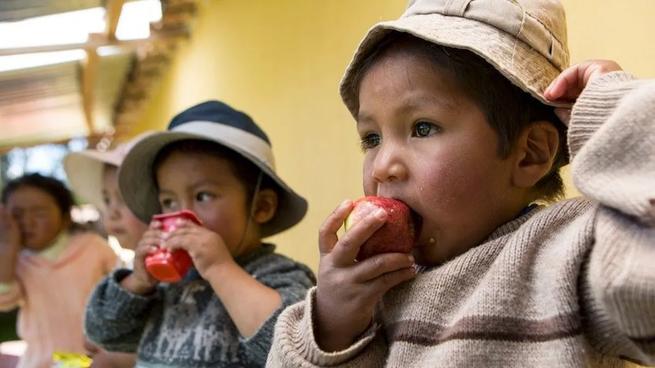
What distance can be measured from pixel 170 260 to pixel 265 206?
0.95 ft

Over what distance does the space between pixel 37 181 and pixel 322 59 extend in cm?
152

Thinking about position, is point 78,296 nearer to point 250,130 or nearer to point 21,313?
point 21,313

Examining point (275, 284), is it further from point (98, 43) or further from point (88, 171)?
point (98, 43)

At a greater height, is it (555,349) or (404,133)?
(404,133)

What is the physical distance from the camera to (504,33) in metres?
0.92

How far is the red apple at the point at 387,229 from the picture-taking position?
87cm

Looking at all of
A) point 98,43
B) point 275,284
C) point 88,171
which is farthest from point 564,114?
point 98,43

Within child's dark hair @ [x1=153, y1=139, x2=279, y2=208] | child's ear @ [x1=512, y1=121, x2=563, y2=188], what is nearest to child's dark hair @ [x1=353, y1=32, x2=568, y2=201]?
child's ear @ [x1=512, y1=121, x2=563, y2=188]

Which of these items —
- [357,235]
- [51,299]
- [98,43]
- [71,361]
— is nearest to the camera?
[357,235]

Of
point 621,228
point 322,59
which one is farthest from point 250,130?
point 621,228

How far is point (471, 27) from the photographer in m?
0.92

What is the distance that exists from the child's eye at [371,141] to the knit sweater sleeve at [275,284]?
44cm

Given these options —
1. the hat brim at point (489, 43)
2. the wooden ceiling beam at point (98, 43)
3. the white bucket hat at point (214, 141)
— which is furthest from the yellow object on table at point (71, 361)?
the wooden ceiling beam at point (98, 43)

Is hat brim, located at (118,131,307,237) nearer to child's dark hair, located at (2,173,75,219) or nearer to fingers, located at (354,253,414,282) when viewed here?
fingers, located at (354,253,414,282)
